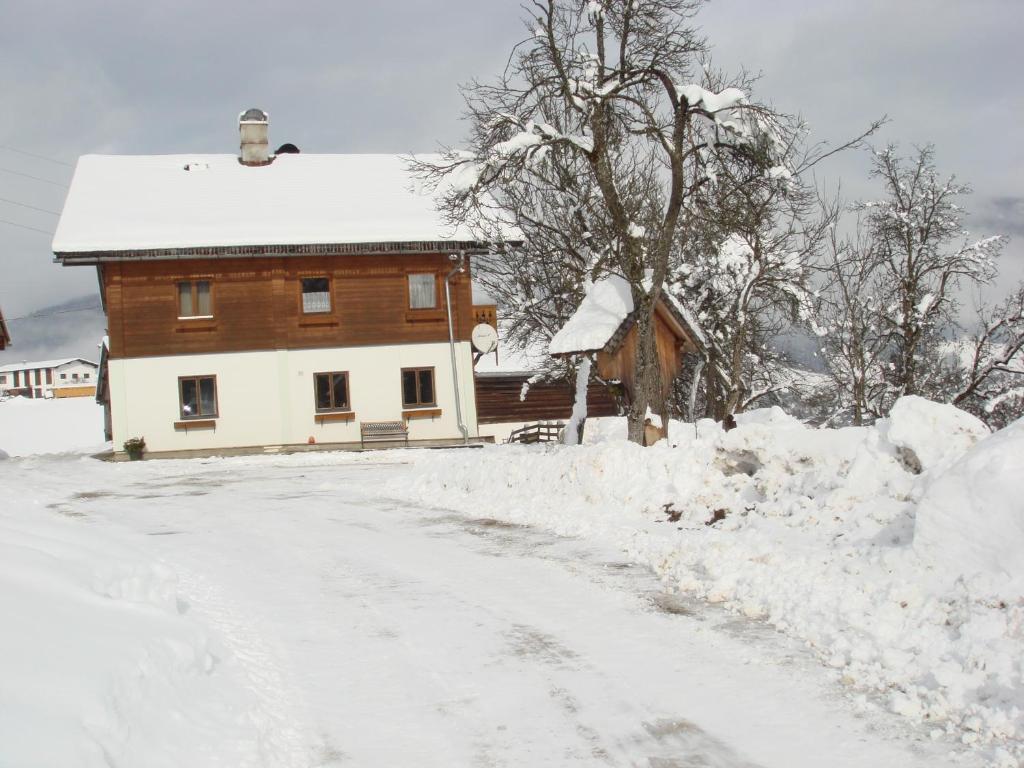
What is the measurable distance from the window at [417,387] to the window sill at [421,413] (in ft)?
0.68

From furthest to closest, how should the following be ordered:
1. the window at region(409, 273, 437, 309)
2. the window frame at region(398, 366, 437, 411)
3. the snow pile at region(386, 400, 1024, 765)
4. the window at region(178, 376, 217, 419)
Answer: the window at region(409, 273, 437, 309), the window frame at region(398, 366, 437, 411), the window at region(178, 376, 217, 419), the snow pile at region(386, 400, 1024, 765)

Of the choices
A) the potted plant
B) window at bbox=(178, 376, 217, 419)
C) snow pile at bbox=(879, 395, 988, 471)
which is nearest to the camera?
snow pile at bbox=(879, 395, 988, 471)

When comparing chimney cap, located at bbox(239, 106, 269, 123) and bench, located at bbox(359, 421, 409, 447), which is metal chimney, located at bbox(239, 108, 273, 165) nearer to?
chimney cap, located at bbox(239, 106, 269, 123)

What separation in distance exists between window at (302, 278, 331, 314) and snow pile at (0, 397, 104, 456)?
2141 cm

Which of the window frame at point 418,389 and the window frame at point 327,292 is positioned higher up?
the window frame at point 327,292

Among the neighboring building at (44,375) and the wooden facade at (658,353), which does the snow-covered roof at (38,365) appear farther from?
the wooden facade at (658,353)

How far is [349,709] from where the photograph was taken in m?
5.42

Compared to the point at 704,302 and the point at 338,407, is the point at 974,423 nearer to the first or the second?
the point at 704,302

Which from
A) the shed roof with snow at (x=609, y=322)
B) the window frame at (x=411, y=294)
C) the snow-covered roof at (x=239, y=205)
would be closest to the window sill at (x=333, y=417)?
the window frame at (x=411, y=294)

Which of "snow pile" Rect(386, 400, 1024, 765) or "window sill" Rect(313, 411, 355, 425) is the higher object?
"window sill" Rect(313, 411, 355, 425)

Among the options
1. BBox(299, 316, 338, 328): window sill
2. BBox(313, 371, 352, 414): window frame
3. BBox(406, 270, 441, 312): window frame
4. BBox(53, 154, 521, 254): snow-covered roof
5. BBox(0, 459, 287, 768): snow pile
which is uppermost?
BBox(53, 154, 521, 254): snow-covered roof

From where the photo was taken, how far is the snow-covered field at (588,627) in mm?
4691

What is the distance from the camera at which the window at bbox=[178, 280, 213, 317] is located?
96.2 ft

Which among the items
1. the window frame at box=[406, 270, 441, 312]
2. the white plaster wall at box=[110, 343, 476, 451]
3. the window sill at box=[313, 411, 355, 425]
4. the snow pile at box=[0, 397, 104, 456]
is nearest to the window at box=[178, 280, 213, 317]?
the white plaster wall at box=[110, 343, 476, 451]
